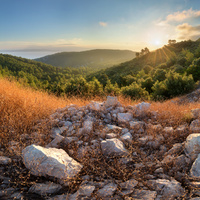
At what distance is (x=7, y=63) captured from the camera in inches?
3223

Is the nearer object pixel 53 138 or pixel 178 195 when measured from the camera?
pixel 178 195

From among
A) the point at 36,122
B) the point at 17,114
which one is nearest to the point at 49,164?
the point at 36,122

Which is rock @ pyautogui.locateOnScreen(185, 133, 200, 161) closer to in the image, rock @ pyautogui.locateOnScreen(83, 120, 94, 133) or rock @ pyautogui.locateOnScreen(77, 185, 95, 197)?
rock @ pyautogui.locateOnScreen(77, 185, 95, 197)

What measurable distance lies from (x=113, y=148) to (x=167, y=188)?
3.25 ft

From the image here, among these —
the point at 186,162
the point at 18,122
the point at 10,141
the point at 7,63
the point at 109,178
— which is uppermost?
the point at 7,63

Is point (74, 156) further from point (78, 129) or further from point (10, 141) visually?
point (10, 141)

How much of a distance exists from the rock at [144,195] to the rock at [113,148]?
714 millimetres

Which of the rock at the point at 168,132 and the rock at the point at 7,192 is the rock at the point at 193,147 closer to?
the rock at the point at 168,132

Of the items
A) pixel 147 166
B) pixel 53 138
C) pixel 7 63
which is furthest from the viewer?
pixel 7 63

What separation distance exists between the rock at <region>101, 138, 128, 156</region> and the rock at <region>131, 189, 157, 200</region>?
714mm

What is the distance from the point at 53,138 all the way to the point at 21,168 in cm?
92

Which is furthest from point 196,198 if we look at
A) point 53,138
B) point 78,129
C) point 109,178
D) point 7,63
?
point 7,63

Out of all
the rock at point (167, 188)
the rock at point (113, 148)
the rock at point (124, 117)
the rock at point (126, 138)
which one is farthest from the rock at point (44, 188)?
the rock at point (124, 117)

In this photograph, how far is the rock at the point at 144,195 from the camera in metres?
1.71
